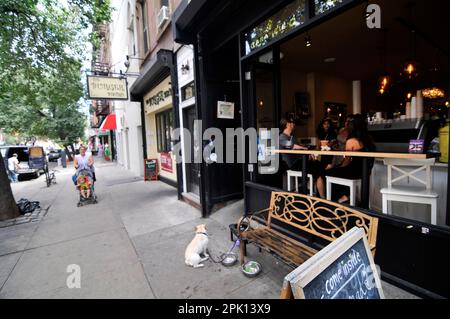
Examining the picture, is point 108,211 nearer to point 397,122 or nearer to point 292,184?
point 292,184

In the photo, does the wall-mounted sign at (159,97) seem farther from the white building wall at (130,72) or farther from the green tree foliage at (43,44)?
the green tree foliage at (43,44)

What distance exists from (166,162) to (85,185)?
2.89m

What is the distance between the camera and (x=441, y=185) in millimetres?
2939

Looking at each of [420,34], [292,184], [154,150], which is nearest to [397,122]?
[420,34]

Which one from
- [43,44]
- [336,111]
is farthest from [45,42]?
[336,111]

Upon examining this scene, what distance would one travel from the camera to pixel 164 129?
9.40 meters

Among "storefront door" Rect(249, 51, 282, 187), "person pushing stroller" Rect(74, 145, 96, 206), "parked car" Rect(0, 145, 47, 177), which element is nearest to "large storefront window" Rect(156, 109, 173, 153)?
"person pushing stroller" Rect(74, 145, 96, 206)

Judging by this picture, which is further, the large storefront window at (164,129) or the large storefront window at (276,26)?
the large storefront window at (164,129)

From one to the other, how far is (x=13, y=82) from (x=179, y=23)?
20.7ft

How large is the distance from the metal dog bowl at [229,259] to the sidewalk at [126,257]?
0.20 ft

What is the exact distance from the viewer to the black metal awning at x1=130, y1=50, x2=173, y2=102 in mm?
6245

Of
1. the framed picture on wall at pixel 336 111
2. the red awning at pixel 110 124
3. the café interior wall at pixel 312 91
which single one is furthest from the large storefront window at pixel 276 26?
the red awning at pixel 110 124

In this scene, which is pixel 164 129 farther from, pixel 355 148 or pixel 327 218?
pixel 327 218

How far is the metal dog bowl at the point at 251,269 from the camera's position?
2.86m
